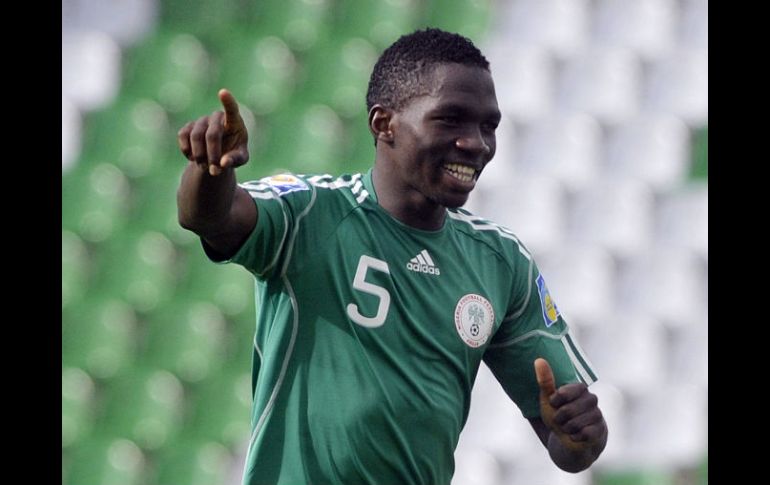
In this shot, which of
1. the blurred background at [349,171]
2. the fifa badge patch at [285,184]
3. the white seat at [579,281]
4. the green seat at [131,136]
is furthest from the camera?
the white seat at [579,281]

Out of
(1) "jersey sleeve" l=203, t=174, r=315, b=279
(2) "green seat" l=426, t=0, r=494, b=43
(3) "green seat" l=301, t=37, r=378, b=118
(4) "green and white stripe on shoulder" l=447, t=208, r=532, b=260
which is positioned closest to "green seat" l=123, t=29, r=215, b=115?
(3) "green seat" l=301, t=37, r=378, b=118

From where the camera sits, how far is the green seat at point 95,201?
4180 mm

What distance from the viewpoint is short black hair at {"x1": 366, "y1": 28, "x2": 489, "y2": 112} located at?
2002 millimetres

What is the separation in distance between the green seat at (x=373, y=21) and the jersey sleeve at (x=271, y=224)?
265 cm

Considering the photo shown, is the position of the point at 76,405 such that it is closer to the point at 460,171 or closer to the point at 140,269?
the point at 140,269

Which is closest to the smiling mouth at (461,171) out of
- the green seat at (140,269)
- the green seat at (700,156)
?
the green seat at (140,269)

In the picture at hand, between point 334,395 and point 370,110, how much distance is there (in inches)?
20.7

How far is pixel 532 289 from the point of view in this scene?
2197 millimetres

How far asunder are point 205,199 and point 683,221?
3188 mm

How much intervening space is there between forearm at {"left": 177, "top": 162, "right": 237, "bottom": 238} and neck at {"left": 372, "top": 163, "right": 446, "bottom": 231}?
1.14 feet

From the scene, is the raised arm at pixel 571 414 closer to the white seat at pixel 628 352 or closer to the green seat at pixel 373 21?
the white seat at pixel 628 352

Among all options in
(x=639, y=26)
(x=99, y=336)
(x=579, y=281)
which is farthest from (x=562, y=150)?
(x=99, y=336)

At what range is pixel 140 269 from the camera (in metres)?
4.21
